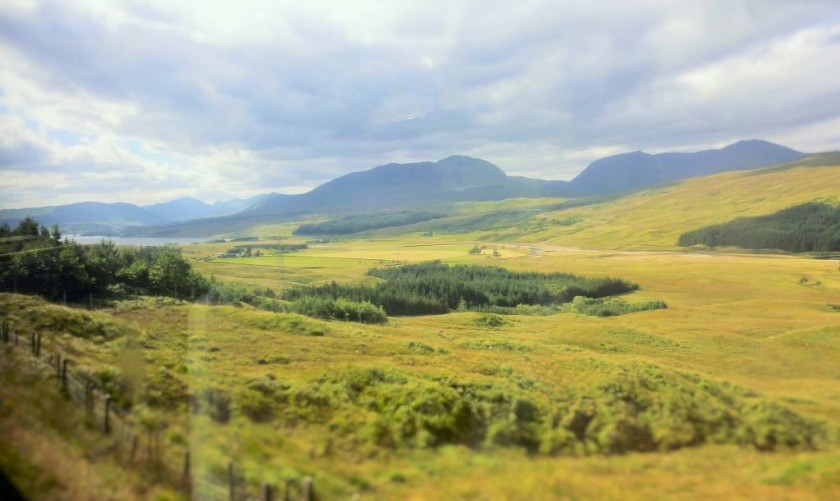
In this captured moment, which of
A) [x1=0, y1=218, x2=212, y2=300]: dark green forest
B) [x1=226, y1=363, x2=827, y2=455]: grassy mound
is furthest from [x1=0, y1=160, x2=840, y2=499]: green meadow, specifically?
[x1=0, y1=218, x2=212, y2=300]: dark green forest

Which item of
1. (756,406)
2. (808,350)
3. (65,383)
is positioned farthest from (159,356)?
(808,350)

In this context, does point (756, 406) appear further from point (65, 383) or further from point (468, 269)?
point (468, 269)

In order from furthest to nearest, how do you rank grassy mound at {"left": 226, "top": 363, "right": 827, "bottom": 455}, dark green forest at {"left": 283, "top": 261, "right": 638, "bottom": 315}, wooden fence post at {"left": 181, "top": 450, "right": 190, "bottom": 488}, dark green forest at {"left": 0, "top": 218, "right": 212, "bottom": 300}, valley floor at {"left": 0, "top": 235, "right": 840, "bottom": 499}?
dark green forest at {"left": 283, "top": 261, "right": 638, "bottom": 315} < dark green forest at {"left": 0, "top": 218, "right": 212, "bottom": 300} < grassy mound at {"left": 226, "top": 363, "right": 827, "bottom": 455} < wooden fence post at {"left": 181, "top": 450, "right": 190, "bottom": 488} < valley floor at {"left": 0, "top": 235, "right": 840, "bottom": 499}

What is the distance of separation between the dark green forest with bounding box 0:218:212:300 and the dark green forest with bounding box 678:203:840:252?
109m

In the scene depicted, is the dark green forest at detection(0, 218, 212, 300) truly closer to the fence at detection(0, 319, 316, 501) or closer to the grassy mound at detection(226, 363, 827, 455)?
the fence at detection(0, 319, 316, 501)

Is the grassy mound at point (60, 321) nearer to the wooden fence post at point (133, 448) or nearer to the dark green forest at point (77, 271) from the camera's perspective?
the wooden fence post at point (133, 448)

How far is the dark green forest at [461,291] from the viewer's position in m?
76.6

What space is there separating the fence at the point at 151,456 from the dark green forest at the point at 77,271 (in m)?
26.1

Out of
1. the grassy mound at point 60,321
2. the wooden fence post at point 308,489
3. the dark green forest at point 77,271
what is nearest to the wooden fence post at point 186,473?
the wooden fence post at point 308,489

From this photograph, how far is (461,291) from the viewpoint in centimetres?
8544

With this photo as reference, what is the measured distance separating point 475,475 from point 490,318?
3641cm

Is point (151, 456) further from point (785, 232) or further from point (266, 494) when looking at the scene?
point (785, 232)

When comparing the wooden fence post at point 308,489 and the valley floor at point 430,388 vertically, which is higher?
the wooden fence post at point 308,489

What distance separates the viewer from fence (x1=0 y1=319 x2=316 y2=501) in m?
9.16
